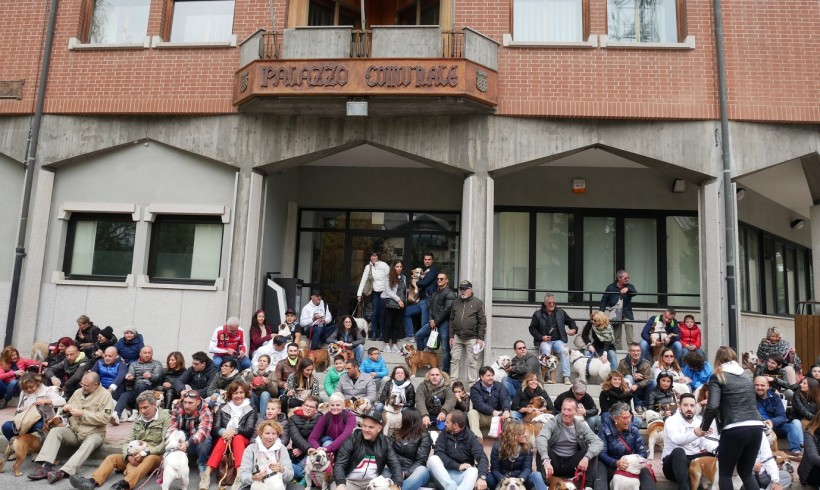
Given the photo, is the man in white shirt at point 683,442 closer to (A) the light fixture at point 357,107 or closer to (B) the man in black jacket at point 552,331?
(B) the man in black jacket at point 552,331

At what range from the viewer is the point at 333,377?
10.8 meters

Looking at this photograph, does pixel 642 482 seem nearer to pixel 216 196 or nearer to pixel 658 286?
pixel 658 286

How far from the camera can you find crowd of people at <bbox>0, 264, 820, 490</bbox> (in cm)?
808

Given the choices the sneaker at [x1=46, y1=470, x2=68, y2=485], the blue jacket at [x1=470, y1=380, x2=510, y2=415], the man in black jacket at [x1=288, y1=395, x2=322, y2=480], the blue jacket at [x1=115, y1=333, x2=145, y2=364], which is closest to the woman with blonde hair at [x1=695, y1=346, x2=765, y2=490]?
the blue jacket at [x1=470, y1=380, x2=510, y2=415]

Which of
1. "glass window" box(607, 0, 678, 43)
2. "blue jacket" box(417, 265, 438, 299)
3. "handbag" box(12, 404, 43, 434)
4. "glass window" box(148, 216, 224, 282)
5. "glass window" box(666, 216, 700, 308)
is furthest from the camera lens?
"glass window" box(666, 216, 700, 308)

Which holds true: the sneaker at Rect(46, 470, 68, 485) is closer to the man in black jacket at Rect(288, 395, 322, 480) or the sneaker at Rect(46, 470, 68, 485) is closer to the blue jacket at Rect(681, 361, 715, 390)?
the man in black jacket at Rect(288, 395, 322, 480)

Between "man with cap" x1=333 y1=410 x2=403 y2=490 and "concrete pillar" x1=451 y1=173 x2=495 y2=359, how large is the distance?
4895 millimetres

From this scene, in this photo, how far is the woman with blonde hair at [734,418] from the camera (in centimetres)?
709

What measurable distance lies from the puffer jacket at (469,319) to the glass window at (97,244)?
23.7 ft

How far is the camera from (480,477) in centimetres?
808

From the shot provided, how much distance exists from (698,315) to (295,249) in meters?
9.66

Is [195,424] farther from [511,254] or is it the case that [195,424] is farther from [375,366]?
[511,254]

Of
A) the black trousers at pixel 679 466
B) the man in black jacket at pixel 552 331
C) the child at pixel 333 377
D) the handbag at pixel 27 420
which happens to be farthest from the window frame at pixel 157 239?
the black trousers at pixel 679 466

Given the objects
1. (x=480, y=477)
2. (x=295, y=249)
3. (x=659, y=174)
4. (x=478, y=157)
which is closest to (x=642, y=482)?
(x=480, y=477)
